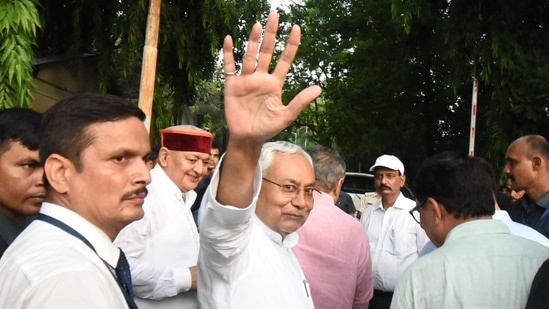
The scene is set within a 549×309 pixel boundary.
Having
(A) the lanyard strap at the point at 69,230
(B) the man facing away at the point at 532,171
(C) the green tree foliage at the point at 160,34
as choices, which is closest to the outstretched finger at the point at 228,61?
(A) the lanyard strap at the point at 69,230

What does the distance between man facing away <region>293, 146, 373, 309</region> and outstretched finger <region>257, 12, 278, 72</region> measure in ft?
6.29

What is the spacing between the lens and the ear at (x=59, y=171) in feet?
6.45

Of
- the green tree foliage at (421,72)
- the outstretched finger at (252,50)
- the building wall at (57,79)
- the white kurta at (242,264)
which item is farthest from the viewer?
the building wall at (57,79)

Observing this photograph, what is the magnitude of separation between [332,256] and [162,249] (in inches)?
38.8

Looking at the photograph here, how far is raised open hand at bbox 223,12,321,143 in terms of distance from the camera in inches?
86.7

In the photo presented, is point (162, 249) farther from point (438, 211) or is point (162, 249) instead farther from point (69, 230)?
point (69, 230)

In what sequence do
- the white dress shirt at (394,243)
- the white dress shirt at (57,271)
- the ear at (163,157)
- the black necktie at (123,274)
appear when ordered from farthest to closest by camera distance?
1. the white dress shirt at (394,243)
2. the ear at (163,157)
3. the black necktie at (123,274)
4. the white dress shirt at (57,271)

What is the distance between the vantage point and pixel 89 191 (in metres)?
1.98

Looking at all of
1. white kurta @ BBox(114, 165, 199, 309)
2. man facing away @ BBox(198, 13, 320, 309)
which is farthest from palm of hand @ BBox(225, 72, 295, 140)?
white kurta @ BBox(114, 165, 199, 309)

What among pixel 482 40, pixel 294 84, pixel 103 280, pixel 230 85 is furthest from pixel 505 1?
pixel 294 84

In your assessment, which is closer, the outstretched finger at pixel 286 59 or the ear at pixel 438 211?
the outstretched finger at pixel 286 59

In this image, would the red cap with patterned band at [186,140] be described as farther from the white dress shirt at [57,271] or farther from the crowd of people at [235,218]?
the white dress shirt at [57,271]

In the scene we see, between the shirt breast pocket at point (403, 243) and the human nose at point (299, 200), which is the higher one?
the human nose at point (299, 200)

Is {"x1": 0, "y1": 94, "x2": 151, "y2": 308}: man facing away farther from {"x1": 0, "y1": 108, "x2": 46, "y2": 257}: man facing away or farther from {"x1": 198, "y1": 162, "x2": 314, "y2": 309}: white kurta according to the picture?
{"x1": 0, "y1": 108, "x2": 46, "y2": 257}: man facing away
